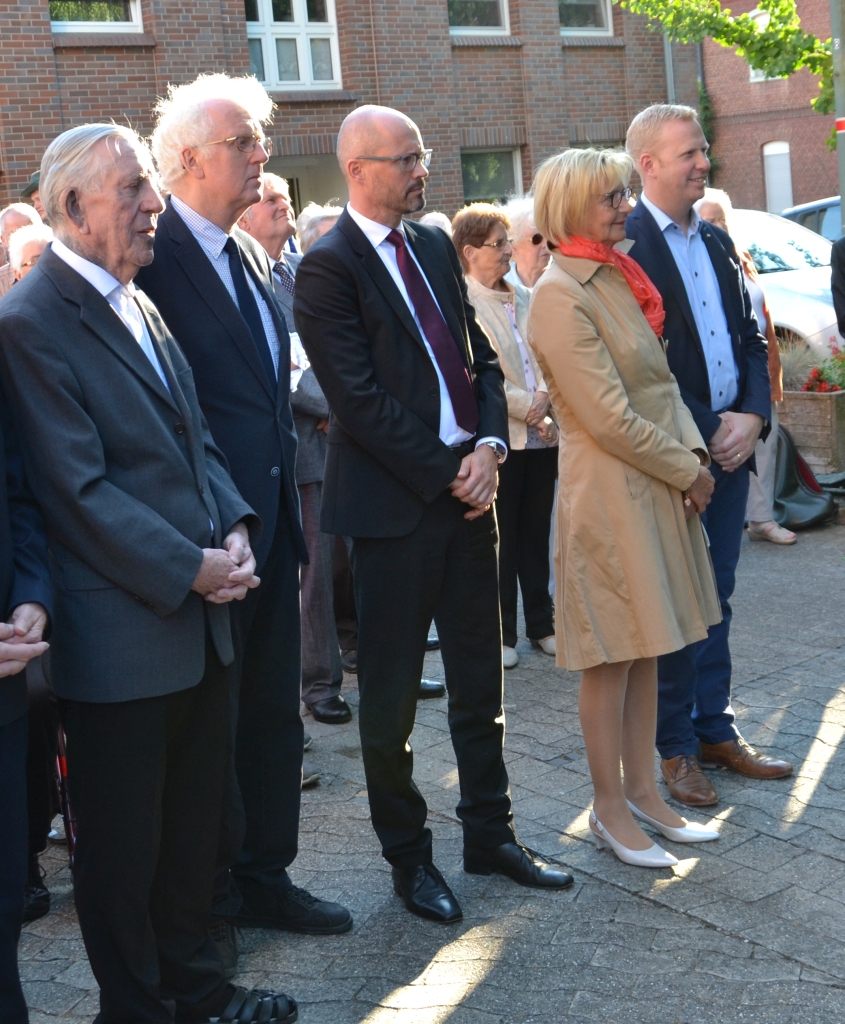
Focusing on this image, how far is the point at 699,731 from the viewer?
4773 mm

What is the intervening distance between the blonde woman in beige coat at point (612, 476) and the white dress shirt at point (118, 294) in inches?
54.2

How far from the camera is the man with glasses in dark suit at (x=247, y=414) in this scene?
3.53 meters

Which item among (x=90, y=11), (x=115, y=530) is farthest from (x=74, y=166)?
(x=90, y=11)

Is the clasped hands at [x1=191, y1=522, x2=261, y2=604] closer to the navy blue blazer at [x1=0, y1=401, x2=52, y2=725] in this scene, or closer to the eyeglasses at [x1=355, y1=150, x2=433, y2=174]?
the navy blue blazer at [x1=0, y1=401, x2=52, y2=725]

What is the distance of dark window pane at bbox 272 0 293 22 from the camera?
1545 cm

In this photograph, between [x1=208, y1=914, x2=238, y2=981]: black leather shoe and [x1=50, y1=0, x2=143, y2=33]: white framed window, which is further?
[x1=50, y1=0, x2=143, y2=33]: white framed window

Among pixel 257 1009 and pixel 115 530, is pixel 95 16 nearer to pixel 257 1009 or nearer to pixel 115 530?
pixel 115 530

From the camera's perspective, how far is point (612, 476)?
4000mm

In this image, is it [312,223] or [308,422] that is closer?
[308,422]

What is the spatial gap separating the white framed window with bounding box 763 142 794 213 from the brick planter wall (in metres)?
25.0

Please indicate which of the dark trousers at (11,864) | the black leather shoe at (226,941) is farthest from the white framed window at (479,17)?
the dark trousers at (11,864)

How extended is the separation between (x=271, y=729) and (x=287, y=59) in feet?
43.8

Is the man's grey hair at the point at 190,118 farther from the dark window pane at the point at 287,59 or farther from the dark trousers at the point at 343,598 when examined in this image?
the dark window pane at the point at 287,59

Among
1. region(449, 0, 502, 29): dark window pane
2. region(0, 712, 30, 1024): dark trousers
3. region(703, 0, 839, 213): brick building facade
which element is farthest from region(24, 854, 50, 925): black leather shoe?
region(703, 0, 839, 213): brick building facade
